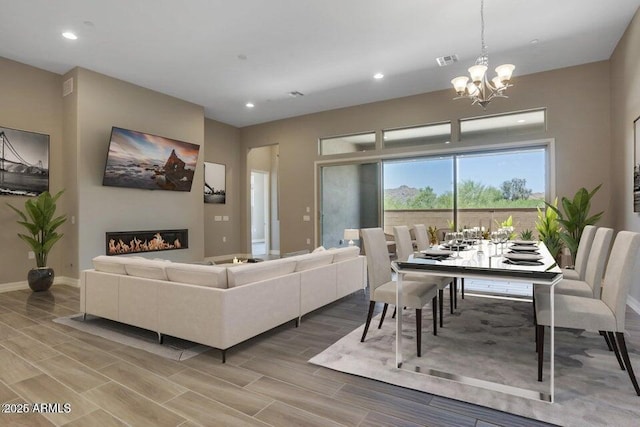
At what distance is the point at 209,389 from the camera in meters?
2.38

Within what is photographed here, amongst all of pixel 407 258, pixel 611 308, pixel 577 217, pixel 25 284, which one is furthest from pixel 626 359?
pixel 25 284

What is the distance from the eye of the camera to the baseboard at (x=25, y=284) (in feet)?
17.6

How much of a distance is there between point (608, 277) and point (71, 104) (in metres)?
7.39

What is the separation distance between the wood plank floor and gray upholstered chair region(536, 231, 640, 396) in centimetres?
78

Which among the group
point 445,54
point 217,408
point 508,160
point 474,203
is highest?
point 445,54

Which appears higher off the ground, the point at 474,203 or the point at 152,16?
the point at 152,16

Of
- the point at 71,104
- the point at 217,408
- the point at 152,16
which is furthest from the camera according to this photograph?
the point at 71,104

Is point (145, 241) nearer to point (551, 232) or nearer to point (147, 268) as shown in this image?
point (147, 268)

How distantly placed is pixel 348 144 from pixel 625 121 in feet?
15.7

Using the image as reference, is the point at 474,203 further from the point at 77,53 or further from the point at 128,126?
the point at 77,53

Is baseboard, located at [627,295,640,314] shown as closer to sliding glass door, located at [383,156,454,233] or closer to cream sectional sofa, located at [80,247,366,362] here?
sliding glass door, located at [383,156,454,233]

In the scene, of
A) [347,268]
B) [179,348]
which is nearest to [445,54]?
[347,268]

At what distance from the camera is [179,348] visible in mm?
3104

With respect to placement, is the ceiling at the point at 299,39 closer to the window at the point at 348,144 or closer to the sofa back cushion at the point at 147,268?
the window at the point at 348,144
